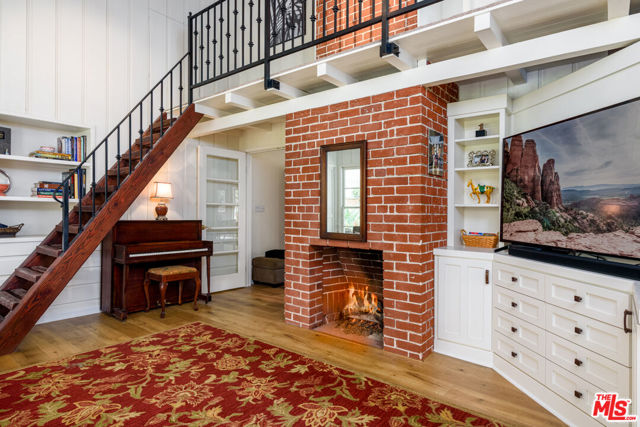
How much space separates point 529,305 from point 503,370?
0.57 m

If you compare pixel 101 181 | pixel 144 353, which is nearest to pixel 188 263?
pixel 101 181

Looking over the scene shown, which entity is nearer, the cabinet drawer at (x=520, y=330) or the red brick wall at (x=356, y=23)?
the cabinet drawer at (x=520, y=330)

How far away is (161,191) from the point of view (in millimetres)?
4422

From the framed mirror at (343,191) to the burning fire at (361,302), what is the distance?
83 centimetres

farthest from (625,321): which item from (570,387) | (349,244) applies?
(349,244)

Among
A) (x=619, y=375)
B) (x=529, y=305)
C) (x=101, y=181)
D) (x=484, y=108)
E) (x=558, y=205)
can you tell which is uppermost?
(x=484, y=108)

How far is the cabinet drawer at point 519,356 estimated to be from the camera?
225 centimetres

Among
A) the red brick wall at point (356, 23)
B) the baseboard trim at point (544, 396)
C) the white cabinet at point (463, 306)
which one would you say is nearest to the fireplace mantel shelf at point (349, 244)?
the white cabinet at point (463, 306)

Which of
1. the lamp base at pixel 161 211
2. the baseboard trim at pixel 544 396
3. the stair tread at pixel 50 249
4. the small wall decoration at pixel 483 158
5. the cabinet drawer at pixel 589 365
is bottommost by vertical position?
the baseboard trim at pixel 544 396

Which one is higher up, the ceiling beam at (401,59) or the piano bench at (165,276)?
the ceiling beam at (401,59)

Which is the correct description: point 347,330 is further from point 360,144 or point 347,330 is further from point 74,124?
point 74,124

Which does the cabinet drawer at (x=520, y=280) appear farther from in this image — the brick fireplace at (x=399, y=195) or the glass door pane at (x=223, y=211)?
the glass door pane at (x=223, y=211)

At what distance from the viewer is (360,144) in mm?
3188

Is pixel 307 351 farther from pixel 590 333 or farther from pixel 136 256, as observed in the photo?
pixel 136 256
